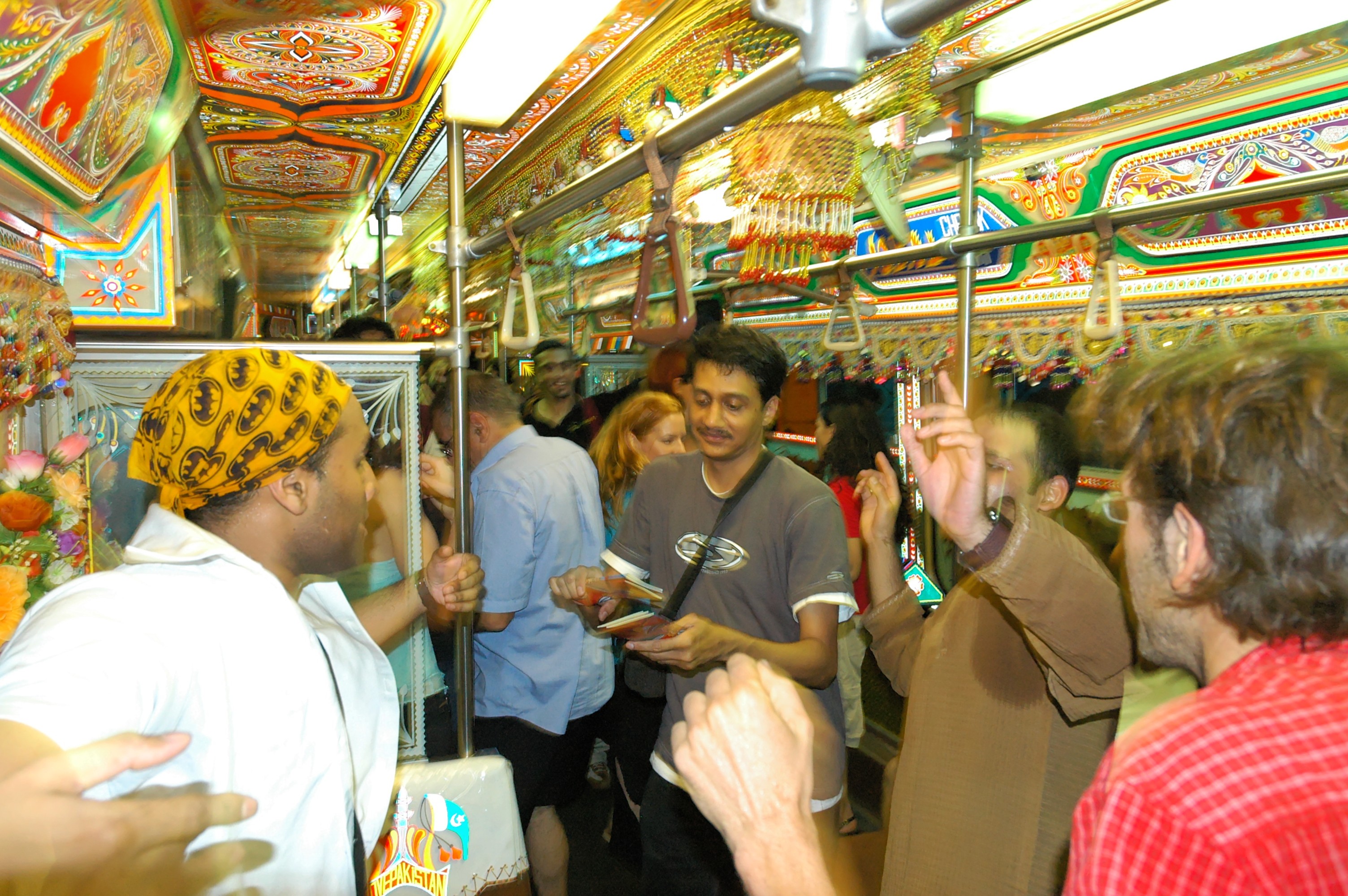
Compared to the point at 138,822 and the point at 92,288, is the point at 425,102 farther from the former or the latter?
the point at 138,822

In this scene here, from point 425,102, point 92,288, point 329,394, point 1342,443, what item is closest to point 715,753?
point 1342,443

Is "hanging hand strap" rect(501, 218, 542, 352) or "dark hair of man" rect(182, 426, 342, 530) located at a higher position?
"hanging hand strap" rect(501, 218, 542, 352)

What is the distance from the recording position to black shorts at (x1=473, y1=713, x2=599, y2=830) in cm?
279

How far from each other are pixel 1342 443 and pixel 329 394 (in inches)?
55.3

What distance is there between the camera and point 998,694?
5.37 feet

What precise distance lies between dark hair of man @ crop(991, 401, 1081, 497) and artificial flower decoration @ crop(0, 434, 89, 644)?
216 cm

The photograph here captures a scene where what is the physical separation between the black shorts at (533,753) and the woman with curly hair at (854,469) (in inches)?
44.4

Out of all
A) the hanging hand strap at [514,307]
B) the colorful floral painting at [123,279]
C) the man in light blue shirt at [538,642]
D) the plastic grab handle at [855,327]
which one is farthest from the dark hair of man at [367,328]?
the hanging hand strap at [514,307]

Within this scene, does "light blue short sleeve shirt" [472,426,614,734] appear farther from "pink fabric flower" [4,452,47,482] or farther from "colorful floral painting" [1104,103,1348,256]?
"colorful floral painting" [1104,103,1348,256]

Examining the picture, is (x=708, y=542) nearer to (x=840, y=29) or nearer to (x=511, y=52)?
(x=511, y=52)

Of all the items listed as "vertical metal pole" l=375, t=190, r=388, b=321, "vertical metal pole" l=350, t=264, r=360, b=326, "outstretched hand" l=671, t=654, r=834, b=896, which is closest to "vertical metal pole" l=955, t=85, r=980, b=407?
"outstretched hand" l=671, t=654, r=834, b=896

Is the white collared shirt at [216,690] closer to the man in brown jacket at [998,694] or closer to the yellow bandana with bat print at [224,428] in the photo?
the yellow bandana with bat print at [224,428]

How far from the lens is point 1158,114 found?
3127mm

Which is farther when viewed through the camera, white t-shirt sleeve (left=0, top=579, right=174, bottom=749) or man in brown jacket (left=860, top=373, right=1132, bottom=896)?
man in brown jacket (left=860, top=373, right=1132, bottom=896)
